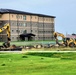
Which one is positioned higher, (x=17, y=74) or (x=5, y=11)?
(x=5, y=11)

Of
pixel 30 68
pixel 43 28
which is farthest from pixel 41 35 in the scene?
pixel 30 68

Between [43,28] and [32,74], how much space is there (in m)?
110

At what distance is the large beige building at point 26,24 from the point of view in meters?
116

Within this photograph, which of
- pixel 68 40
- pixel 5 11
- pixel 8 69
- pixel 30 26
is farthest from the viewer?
pixel 30 26

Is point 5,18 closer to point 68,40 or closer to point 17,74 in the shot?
point 68,40

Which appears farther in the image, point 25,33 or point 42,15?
point 42,15

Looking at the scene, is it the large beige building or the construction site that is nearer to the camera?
the construction site

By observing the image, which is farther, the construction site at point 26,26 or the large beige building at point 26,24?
the large beige building at point 26,24

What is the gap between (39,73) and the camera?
22.7 metres

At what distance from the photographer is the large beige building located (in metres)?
116

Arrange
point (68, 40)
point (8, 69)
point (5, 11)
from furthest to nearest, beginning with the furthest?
point (5, 11), point (68, 40), point (8, 69)

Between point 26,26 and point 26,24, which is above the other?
point 26,24

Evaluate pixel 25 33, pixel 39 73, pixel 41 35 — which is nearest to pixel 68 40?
pixel 25 33

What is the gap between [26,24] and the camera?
12312 cm
